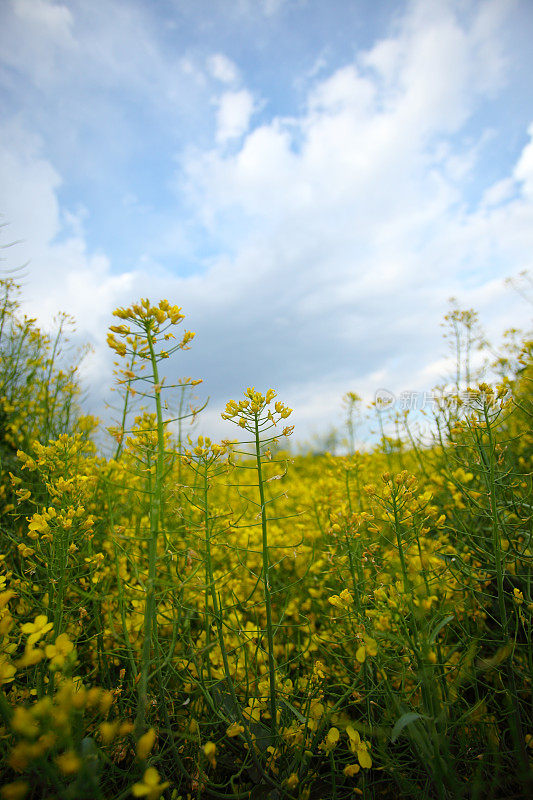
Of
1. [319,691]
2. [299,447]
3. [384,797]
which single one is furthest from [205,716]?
[299,447]

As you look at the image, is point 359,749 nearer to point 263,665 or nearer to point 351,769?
point 351,769

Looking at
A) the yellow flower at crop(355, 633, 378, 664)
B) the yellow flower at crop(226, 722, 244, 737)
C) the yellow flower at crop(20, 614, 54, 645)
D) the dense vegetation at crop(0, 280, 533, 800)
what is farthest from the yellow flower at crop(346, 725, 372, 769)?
the yellow flower at crop(20, 614, 54, 645)

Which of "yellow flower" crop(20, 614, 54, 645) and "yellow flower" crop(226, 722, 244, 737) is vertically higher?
"yellow flower" crop(20, 614, 54, 645)

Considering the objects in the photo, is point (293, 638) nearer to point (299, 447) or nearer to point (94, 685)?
point (94, 685)

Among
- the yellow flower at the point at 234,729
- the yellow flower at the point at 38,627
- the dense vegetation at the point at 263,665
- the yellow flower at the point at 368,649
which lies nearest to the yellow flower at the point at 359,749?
the dense vegetation at the point at 263,665

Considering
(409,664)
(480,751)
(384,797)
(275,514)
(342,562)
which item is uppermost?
(275,514)

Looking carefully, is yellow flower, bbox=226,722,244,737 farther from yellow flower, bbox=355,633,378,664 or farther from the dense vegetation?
yellow flower, bbox=355,633,378,664

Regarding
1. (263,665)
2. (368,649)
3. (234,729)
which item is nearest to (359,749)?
(368,649)

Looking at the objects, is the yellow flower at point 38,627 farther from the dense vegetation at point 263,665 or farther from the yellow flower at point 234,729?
the yellow flower at point 234,729

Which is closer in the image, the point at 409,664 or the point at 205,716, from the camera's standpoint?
the point at 409,664

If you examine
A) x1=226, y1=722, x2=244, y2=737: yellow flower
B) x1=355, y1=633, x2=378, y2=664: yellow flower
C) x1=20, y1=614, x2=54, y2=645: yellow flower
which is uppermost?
x1=20, y1=614, x2=54, y2=645: yellow flower

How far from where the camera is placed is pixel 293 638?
224cm

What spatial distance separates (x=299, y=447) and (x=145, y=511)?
625cm

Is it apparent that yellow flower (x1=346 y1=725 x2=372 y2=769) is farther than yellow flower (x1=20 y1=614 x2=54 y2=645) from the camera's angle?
Yes
